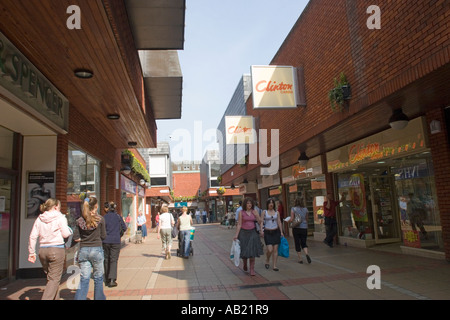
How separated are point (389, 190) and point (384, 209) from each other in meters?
0.61

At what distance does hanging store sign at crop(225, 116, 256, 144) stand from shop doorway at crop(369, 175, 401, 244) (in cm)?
566

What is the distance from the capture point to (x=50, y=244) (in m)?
5.07

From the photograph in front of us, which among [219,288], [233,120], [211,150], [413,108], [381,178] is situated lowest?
[219,288]

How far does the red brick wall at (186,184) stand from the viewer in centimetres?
6755

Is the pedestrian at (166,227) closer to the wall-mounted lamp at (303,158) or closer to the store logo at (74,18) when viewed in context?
the wall-mounted lamp at (303,158)

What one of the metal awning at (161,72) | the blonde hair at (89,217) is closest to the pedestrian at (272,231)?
the blonde hair at (89,217)

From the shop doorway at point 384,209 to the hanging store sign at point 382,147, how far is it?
998mm

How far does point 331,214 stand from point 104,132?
7.69m

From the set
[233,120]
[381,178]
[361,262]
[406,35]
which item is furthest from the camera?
[233,120]

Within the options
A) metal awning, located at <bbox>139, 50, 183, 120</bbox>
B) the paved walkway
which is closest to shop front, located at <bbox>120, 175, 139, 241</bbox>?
metal awning, located at <bbox>139, 50, 183, 120</bbox>

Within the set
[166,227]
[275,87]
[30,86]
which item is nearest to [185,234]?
[166,227]
